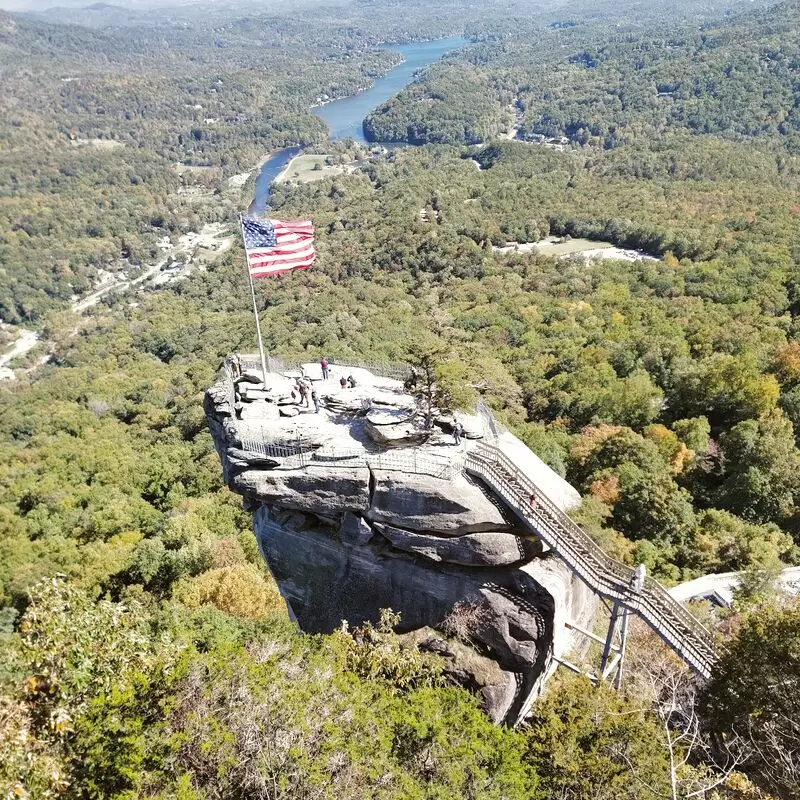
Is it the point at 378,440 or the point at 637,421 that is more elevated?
the point at 378,440

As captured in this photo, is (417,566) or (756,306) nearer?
(417,566)

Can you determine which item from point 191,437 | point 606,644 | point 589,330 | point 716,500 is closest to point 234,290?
point 191,437

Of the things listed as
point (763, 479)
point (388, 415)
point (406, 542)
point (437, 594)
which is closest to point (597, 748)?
point (437, 594)

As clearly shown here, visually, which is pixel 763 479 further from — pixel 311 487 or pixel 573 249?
pixel 573 249

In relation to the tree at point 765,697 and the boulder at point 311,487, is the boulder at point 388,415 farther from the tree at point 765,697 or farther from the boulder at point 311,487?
the tree at point 765,697

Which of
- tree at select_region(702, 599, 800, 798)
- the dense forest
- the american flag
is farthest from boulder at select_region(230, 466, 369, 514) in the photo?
tree at select_region(702, 599, 800, 798)

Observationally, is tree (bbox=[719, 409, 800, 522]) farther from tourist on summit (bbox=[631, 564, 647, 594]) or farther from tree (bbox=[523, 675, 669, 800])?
tree (bbox=[523, 675, 669, 800])

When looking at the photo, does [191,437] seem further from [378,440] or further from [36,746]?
[36,746]
